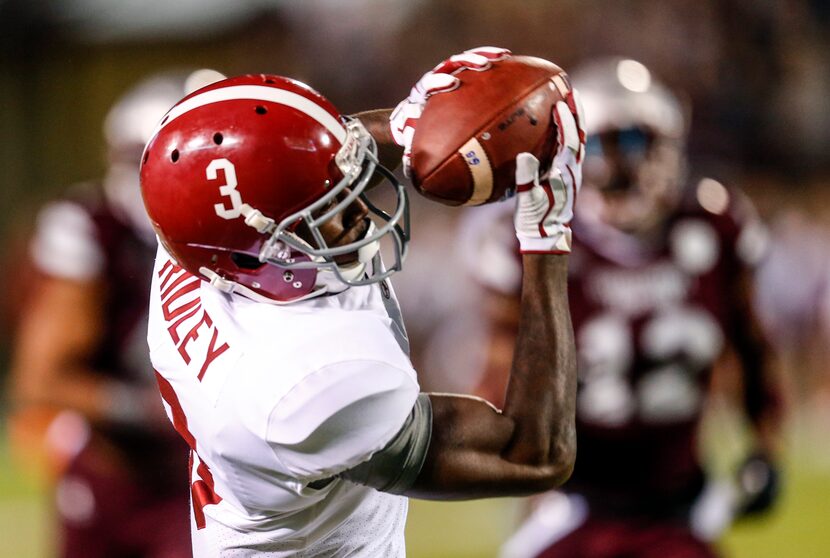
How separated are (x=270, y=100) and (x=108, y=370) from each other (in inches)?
96.4

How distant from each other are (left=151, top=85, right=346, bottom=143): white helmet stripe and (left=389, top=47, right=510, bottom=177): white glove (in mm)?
178

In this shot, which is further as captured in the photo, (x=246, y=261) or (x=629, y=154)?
(x=629, y=154)

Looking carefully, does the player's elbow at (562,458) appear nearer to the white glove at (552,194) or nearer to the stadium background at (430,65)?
the white glove at (552,194)

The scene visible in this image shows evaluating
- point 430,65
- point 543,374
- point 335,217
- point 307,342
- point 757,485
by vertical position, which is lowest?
point 430,65

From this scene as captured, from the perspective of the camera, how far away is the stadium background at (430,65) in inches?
376

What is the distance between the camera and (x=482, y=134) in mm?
2148

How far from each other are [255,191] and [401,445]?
45cm

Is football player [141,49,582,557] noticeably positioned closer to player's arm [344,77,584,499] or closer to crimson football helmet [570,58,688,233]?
player's arm [344,77,584,499]

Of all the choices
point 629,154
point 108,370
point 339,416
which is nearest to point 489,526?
point 108,370

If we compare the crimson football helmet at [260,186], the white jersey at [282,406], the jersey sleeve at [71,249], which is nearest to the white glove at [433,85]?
the crimson football helmet at [260,186]

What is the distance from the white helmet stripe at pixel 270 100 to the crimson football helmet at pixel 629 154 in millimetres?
1720

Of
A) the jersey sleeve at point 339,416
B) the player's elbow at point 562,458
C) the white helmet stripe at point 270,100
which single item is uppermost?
the white helmet stripe at point 270,100

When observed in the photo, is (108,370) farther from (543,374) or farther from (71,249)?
(543,374)

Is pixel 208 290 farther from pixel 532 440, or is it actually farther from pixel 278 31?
pixel 278 31
